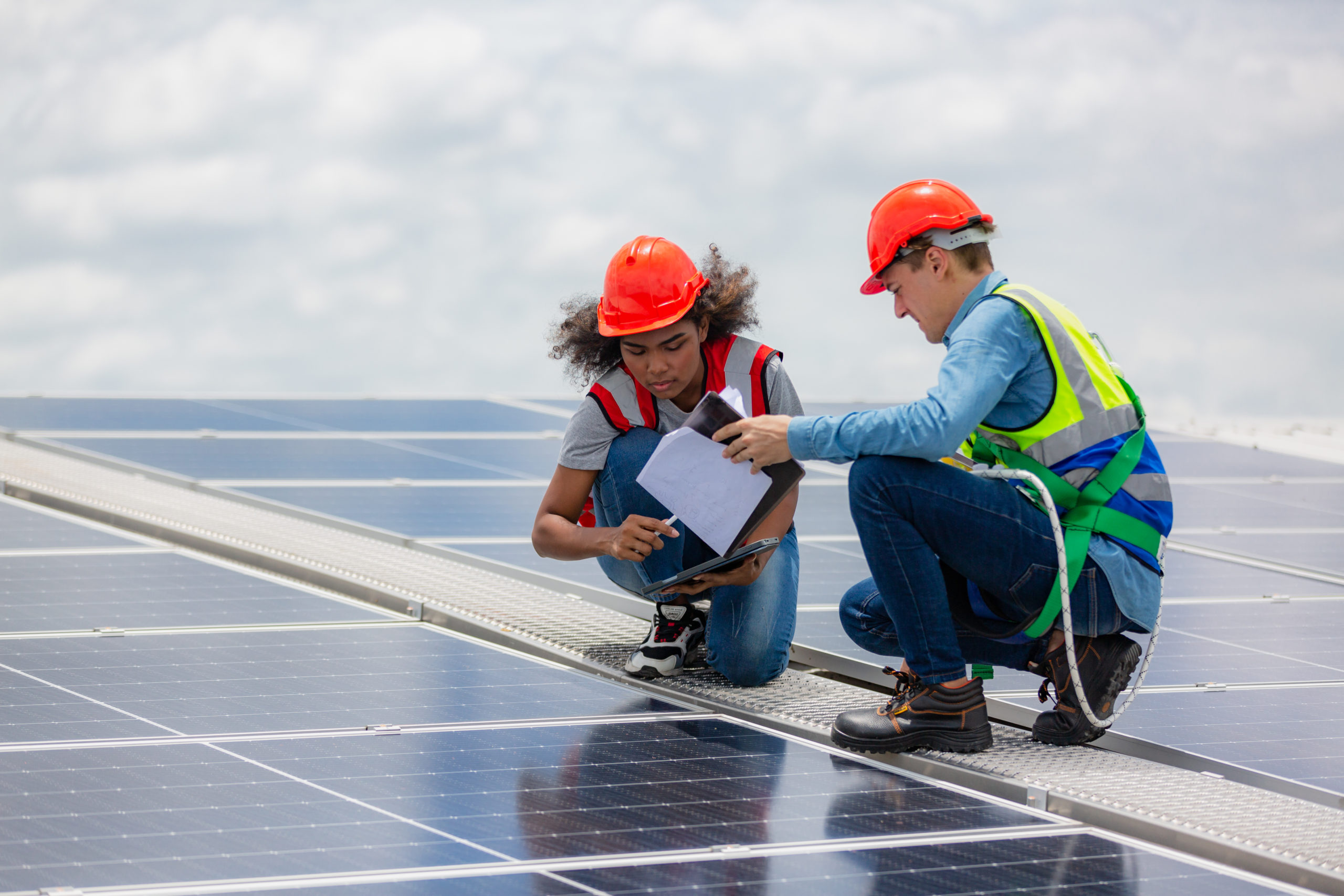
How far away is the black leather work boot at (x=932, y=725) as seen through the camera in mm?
4301

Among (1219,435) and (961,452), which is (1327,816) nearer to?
(961,452)

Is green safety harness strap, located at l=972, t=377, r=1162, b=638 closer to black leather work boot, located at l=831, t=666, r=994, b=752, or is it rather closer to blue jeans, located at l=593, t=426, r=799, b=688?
black leather work boot, located at l=831, t=666, r=994, b=752

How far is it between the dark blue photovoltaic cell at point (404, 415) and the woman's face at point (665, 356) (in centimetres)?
617

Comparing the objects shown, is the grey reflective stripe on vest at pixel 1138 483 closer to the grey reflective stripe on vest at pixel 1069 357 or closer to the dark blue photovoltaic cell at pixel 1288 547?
the grey reflective stripe on vest at pixel 1069 357

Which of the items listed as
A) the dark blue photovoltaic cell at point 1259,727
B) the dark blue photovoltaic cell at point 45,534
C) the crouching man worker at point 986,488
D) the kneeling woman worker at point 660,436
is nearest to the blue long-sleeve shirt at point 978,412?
the crouching man worker at point 986,488

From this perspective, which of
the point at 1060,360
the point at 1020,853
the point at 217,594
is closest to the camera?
the point at 1020,853

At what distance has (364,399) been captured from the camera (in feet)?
41.7

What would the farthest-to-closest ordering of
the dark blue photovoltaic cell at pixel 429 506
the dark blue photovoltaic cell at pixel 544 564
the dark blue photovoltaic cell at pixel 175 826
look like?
the dark blue photovoltaic cell at pixel 429 506 → the dark blue photovoltaic cell at pixel 544 564 → the dark blue photovoltaic cell at pixel 175 826

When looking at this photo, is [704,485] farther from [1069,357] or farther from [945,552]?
[1069,357]

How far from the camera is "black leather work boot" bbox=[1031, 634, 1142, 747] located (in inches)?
173

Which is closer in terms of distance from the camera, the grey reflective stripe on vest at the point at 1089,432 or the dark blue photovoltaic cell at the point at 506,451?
the grey reflective stripe on vest at the point at 1089,432

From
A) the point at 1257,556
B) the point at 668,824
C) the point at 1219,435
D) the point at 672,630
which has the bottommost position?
the point at 668,824

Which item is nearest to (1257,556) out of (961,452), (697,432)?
(961,452)

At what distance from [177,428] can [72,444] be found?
1.07m
